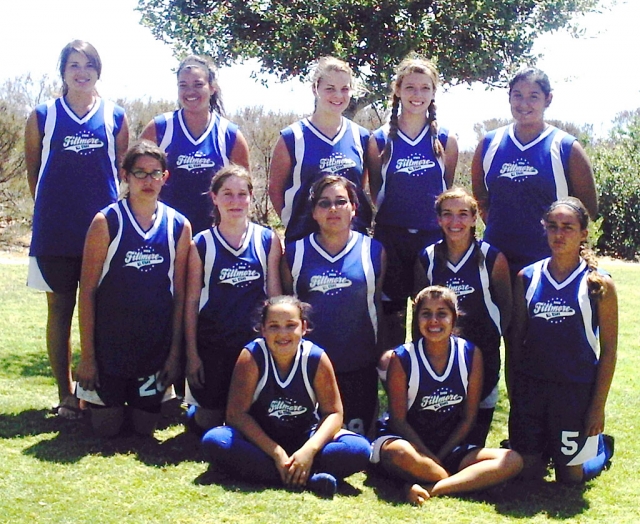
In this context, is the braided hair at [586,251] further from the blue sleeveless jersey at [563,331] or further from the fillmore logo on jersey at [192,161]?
the fillmore logo on jersey at [192,161]

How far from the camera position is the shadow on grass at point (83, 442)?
177 inches

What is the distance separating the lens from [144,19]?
752cm

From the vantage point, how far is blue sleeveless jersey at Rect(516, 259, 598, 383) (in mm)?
4309

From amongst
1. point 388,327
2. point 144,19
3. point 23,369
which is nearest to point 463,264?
point 388,327

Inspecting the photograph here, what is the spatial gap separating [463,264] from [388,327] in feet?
2.67

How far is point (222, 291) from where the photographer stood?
15.7 ft

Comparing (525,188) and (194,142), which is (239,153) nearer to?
(194,142)

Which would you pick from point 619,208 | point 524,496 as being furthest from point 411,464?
point 619,208

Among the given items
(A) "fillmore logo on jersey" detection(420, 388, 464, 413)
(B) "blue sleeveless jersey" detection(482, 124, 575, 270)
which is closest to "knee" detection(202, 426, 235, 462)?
(A) "fillmore logo on jersey" detection(420, 388, 464, 413)

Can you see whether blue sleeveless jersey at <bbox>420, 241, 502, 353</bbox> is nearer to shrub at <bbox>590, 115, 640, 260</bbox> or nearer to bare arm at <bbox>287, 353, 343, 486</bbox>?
bare arm at <bbox>287, 353, 343, 486</bbox>

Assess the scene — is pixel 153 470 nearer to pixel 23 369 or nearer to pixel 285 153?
pixel 285 153

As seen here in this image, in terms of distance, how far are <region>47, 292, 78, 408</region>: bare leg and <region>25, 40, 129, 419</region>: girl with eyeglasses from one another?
7 centimetres

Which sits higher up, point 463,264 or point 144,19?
point 144,19

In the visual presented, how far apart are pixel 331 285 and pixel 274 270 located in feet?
1.13
